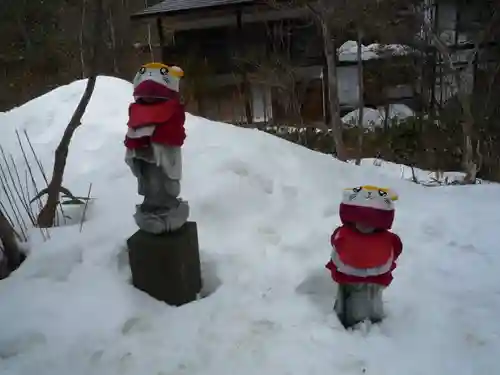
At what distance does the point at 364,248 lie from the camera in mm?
2326

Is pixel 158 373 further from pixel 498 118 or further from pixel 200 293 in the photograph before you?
pixel 498 118

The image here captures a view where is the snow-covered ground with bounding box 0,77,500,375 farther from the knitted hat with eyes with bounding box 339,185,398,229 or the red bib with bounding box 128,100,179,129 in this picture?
the red bib with bounding box 128,100,179,129

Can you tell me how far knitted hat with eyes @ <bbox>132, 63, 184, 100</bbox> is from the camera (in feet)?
8.33

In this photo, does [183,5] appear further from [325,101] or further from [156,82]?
[156,82]

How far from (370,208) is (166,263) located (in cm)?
111

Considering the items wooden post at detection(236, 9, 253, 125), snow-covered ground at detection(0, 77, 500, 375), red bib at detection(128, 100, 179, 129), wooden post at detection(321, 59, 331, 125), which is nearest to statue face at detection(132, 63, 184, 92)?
red bib at detection(128, 100, 179, 129)

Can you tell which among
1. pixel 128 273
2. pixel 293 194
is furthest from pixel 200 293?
pixel 293 194

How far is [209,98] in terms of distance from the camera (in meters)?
10.3

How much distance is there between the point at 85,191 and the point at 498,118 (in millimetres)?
7147

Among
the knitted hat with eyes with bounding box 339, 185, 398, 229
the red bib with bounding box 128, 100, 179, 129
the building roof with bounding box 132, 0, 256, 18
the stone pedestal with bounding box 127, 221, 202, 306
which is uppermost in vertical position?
the building roof with bounding box 132, 0, 256, 18

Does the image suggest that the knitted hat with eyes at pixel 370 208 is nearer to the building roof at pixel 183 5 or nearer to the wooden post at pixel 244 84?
the wooden post at pixel 244 84

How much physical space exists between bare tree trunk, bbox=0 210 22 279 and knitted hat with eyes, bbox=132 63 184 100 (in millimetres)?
1094

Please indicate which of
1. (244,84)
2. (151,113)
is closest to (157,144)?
(151,113)

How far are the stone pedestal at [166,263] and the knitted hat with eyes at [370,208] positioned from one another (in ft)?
2.89
